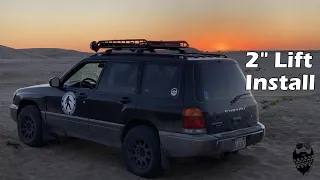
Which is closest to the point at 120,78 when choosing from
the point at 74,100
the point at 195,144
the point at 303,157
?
the point at 74,100

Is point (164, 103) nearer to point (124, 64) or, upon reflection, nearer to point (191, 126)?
point (191, 126)

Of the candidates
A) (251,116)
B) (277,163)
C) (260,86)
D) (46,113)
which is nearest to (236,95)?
(251,116)

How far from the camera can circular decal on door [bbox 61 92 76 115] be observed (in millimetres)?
7320

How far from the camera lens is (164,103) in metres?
6.00

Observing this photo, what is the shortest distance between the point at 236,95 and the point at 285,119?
4481 millimetres

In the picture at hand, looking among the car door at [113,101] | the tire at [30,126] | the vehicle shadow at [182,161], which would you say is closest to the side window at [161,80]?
the car door at [113,101]

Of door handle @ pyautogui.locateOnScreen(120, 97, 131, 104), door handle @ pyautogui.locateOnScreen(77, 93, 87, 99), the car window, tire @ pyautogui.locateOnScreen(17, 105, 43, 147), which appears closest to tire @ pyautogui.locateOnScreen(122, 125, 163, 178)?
door handle @ pyautogui.locateOnScreen(120, 97, 131, 104)

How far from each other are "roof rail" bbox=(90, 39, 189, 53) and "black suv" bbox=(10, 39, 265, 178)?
16 mm

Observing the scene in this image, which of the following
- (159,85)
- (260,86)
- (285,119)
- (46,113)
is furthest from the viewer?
(260,86)

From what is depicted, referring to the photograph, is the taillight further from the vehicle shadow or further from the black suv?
the vehicle shadow

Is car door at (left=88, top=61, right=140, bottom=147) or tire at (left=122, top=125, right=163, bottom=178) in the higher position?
car door at (left=88, top=61, right=140, bottom=147)

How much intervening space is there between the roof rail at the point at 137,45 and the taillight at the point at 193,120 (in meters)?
1.46

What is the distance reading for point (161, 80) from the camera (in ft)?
20.3

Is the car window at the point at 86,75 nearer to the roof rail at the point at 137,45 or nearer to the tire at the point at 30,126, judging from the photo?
the roof rail at the point at 137,45
